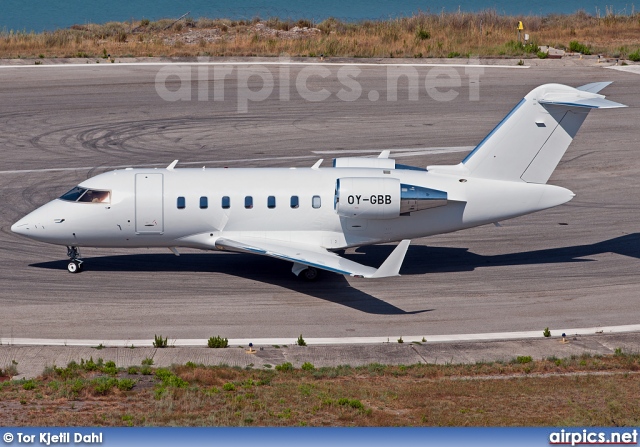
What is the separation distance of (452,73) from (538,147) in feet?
89.7

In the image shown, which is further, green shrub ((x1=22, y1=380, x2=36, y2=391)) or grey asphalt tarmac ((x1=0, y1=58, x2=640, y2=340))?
grey asphalt tarmac ((x1=0, y1=58, x2=640, y2=340))

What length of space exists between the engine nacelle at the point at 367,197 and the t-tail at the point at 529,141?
208 cm

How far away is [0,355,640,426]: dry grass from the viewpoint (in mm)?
16531

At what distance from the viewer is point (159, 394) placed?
707 inches

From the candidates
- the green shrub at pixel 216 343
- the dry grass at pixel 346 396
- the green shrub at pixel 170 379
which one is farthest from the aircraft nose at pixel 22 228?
the green shrub at pixel 170 379

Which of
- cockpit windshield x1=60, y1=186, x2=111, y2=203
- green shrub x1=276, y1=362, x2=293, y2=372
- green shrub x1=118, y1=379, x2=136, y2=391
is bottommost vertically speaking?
green shrub x1=276, y1=362, x2=293, y2=372

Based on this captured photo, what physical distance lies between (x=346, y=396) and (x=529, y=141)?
1208cm

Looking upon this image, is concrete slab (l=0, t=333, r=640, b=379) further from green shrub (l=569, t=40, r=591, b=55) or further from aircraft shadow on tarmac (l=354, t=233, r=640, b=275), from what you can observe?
green shrub (l=569, t=40, r=591, b=55)

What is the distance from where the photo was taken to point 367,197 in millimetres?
26109

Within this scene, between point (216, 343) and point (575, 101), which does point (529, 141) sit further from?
point (216, 343)

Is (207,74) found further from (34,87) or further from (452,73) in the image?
(452,73)

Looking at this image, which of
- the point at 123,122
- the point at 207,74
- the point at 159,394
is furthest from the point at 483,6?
the point at 159,394

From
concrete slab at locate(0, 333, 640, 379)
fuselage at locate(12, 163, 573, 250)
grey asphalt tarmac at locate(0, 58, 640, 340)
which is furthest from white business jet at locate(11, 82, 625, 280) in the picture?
concrete slab at locate(0, 333, 640, 379)

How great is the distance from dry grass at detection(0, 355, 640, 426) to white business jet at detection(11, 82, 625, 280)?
6698mm
